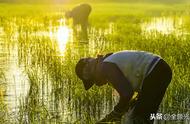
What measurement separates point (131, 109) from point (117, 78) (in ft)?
1.36

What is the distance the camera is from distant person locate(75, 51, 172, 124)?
464 centimetres

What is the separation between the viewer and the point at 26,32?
14.8 m

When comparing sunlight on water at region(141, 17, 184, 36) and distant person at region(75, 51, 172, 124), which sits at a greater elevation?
sunlight on water at region(141, 17, 184, 36)

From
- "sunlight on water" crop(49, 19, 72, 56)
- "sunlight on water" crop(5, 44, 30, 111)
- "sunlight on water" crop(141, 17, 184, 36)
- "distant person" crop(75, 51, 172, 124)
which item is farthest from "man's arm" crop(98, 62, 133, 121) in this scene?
"sunlight on water" crop(141, 17, 184, 36)

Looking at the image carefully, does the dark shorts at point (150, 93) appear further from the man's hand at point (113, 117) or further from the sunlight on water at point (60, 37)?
the sunlight on water at point (60, 37)

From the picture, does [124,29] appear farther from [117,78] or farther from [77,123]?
[117,78]

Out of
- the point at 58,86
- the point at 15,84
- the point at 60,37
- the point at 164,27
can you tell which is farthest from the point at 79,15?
the point at 58,86

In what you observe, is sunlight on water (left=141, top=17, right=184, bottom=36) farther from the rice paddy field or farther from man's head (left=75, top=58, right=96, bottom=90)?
man's head (left=75, top=58, right=96, bottom=90)

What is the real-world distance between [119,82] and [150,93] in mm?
383

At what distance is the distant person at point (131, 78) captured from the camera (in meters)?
4.64

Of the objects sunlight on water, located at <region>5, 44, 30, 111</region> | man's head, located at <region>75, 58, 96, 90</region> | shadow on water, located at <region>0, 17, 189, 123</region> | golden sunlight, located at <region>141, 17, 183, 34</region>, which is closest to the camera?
man's head, located at <region>75, 58, 96, 90</region>

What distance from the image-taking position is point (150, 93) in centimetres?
481

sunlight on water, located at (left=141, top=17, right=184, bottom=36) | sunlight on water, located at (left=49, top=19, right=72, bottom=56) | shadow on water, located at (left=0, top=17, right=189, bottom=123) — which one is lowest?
shadow on water, located at (left=0, top=17, right=189, bottom=123)

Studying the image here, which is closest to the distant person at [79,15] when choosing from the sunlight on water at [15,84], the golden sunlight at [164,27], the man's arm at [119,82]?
the golden sunlight at [164,27]
